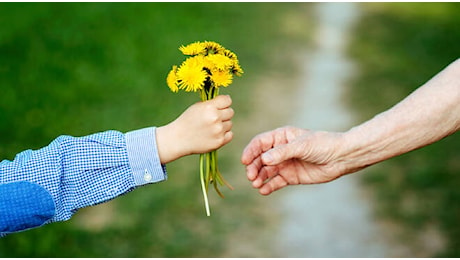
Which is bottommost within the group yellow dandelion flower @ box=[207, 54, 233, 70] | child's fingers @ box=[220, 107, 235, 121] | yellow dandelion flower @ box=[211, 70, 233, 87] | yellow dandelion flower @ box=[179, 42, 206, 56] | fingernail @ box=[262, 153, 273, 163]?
fingernail @ box=[262, 153, 273, 163]

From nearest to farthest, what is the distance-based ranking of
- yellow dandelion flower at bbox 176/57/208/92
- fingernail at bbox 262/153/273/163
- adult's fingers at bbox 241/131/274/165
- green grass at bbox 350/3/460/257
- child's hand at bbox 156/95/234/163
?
yellow dandelion flower at bbox 176/57/208/92
child's hand at bbox 156/95/234/163
fingernail at bbox 262/153/273/163
adult's fingers at bbox 241/131/274/165
green grass at bbox 350/3/460/257

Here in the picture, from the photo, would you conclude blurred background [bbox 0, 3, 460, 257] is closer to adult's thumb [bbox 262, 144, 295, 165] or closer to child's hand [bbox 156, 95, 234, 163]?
adult's thumb [bbox 262, 144, 295, 165]

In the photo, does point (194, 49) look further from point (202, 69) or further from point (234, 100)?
point (234, 100)

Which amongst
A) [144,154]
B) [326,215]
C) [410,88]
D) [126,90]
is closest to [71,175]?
[144,154]

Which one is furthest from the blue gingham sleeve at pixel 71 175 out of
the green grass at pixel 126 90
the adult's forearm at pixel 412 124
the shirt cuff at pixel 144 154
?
the green grass at pixel 126 90

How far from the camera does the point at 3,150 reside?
5.25 m

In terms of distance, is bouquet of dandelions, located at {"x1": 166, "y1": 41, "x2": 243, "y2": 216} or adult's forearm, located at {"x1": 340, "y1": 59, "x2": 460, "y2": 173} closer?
bouquet of dandelions, located at {"x1": 166, "y1": 41, "x2": 243, "y2": 216}

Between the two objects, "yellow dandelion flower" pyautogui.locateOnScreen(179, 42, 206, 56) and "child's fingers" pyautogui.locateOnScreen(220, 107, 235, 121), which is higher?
"yellow dandelion flower" pyautogui.locateOnScreen(179, 42, 206, 56)

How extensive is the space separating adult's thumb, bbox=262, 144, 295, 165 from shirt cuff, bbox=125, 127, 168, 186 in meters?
0.49

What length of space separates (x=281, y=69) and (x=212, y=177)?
240 inches

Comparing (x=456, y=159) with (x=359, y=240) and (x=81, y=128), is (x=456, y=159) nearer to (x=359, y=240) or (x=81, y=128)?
(x=359, y=240)

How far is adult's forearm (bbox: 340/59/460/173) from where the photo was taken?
8.50ft

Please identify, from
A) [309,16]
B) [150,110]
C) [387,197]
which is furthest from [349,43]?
[387,197]

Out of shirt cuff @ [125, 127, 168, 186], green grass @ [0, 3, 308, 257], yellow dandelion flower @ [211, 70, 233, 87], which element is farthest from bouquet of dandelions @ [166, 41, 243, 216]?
green grass @ [0, 3, 308, 257]
